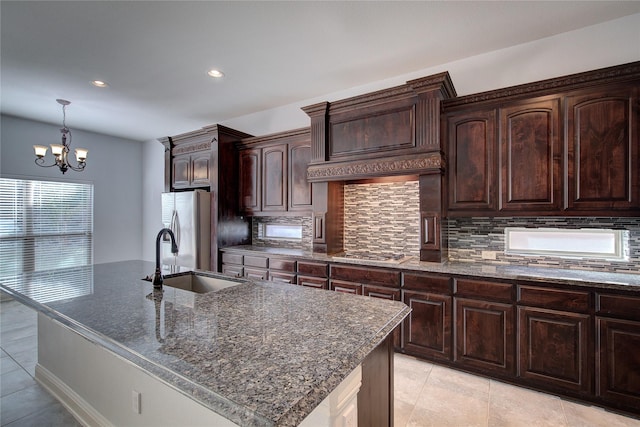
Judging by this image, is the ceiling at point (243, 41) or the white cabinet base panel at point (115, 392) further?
the ceiling at point (243, 41)

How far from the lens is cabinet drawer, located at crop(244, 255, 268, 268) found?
3.68 m

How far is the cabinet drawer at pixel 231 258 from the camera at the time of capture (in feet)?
13.0

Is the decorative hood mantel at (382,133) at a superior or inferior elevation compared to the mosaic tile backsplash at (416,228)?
superior

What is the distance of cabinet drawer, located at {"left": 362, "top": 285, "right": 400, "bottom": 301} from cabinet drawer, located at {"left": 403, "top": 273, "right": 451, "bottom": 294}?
121mm

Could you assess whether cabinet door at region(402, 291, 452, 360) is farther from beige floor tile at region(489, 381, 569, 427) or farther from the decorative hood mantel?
the decorative hood mantel

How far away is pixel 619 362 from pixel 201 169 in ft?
15.8

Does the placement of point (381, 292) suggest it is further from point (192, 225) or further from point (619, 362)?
point (192, 225)

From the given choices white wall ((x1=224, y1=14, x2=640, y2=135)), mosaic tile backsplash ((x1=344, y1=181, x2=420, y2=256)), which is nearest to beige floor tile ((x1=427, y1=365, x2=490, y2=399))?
mosaic tile backsplash ((x1=344, y1=181, x2=420, y2=256))

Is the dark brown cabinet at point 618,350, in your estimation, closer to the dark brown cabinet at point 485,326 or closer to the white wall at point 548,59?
the dark brown cabinet at point 485,326

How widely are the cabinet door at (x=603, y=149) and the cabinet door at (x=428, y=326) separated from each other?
4.31ft

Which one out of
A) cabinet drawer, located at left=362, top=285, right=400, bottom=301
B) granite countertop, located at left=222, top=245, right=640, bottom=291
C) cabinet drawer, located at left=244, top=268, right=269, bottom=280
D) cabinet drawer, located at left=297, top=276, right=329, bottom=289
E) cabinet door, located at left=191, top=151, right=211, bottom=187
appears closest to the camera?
granite countertop, located at left=222, top=245, right=640, bottom=291

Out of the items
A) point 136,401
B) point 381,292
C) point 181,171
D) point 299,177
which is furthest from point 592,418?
point 181,171

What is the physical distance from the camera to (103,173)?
18.4 feet

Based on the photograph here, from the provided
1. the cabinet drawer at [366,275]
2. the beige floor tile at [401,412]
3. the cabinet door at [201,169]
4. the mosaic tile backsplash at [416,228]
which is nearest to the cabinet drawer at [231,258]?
the mosaic tile backsplash at [416,228]
